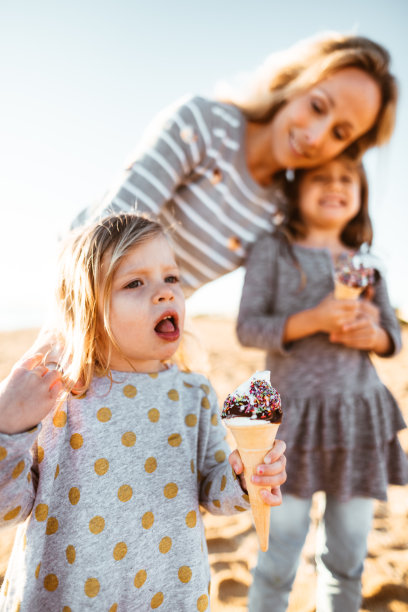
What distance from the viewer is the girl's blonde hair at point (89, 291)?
1403 mm

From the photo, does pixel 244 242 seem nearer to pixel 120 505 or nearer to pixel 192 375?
pixel 192 375

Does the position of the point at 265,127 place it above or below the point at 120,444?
above

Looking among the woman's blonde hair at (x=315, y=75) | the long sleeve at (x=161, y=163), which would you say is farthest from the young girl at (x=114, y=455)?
the woman's blonde hair at (x=315, y=75)

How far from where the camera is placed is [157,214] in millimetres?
2113

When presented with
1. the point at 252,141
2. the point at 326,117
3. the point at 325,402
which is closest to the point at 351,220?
the point at 326,117

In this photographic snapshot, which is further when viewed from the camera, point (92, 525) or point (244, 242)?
point (244, 242)

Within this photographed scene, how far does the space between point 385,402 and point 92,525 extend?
147cm

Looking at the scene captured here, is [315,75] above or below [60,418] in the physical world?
above

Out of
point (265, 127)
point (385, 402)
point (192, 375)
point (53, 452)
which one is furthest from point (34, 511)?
point (265, 127)

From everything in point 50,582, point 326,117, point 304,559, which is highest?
point 326,117

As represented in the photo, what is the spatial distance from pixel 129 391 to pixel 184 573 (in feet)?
1.92

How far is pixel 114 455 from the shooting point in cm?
134

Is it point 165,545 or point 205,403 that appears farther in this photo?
point 205,403

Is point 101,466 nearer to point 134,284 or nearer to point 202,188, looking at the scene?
point 134,284
